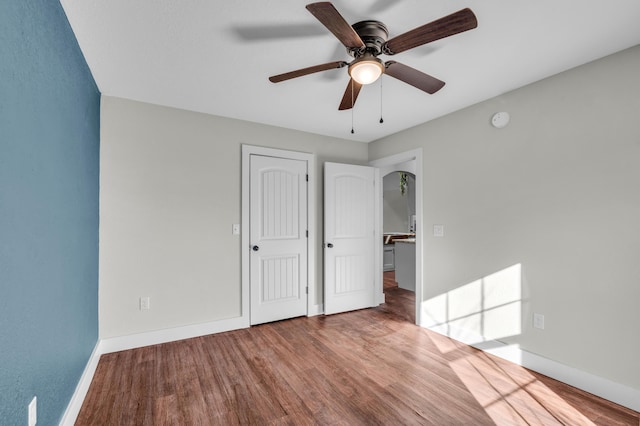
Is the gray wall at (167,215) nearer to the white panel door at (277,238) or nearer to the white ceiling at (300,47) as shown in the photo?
the white panel door at (277,238)

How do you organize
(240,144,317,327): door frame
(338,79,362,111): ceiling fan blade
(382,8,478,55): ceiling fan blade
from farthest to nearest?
(240,144,317,327): door frame → (338,79,362,111): ceiling fan blade → (382,8,478,55): ceiling fan blade

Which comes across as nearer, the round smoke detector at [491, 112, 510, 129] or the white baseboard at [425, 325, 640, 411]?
the white baseboard at [425, 325, 640, 411]

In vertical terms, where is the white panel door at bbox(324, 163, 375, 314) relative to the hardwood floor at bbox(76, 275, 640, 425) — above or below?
above

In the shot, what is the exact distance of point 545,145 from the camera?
239 centimetres

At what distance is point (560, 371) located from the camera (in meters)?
2.25

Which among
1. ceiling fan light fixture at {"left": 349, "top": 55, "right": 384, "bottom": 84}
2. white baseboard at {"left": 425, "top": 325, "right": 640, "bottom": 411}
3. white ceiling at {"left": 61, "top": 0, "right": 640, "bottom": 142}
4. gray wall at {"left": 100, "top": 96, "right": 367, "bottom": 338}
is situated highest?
white ceiling at {"left": 61, "top": 0, "right": 640, "bottom": 142}

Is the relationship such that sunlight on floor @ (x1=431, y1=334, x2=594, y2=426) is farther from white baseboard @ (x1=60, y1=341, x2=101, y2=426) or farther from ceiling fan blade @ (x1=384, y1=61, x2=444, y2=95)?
white baseboard @ (x1=60, y1=341, x2=101, y2=426)

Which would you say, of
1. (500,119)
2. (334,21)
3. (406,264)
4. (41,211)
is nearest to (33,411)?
(41,211)

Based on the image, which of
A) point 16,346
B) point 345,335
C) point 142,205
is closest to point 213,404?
point 16,346

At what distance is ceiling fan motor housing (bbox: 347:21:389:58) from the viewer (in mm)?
1682

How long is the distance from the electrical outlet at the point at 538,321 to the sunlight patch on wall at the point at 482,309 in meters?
0.11

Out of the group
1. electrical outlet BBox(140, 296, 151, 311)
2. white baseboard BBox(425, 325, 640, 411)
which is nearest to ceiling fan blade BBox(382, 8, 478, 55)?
white baseboard BBox(425, 325, 640, 411)

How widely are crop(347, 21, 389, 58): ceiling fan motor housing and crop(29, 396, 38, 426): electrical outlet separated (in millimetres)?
2262

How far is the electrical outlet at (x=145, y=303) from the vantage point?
2840 mm
